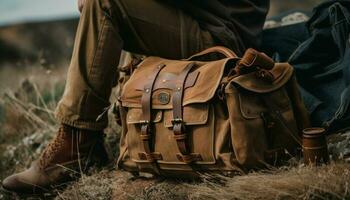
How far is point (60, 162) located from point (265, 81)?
125cm

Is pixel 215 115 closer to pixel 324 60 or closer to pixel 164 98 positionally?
pixel 164 98

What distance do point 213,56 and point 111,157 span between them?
959 mm

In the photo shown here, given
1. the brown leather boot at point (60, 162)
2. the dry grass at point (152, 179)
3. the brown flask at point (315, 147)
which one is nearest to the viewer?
the dry grass at point (152, 179)

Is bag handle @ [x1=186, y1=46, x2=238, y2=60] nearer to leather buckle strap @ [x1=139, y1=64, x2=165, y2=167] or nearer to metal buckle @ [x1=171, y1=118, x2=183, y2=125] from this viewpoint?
leather buckle strap @ [x1=139, y1=64, x2=165, y2=167]

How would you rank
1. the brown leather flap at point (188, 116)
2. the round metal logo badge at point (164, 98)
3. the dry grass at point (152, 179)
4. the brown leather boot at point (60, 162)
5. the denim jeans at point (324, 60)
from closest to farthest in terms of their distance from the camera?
the dry grass at point (152, 179) < the brown leather flap at point (188, 116) < the round metal logo badge at point (164, 98) < the denim jeans at point (324, 60) < the brown leather boot at point (60, 162)

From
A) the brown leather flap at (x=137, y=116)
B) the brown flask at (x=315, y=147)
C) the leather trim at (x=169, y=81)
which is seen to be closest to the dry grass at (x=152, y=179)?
the brown flask at (x=315, y=147)

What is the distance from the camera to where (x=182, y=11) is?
131 inches

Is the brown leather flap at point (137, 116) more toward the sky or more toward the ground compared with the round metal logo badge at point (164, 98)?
more toward the ground

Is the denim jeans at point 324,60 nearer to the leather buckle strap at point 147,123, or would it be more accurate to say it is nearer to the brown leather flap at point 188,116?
the brown leather flap at point 188,116

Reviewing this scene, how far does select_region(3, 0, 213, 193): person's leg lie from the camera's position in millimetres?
3209

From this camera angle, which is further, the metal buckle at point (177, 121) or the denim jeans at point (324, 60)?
the denim jeans at point (324, 60)

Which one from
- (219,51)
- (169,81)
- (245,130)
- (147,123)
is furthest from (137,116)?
(245,130)

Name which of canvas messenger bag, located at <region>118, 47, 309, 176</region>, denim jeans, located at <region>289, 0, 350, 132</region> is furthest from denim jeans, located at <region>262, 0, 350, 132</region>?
canvas messenger bag, located at <region>118, 47, 309, 176</region>

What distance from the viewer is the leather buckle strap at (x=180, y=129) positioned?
2.84 metres
